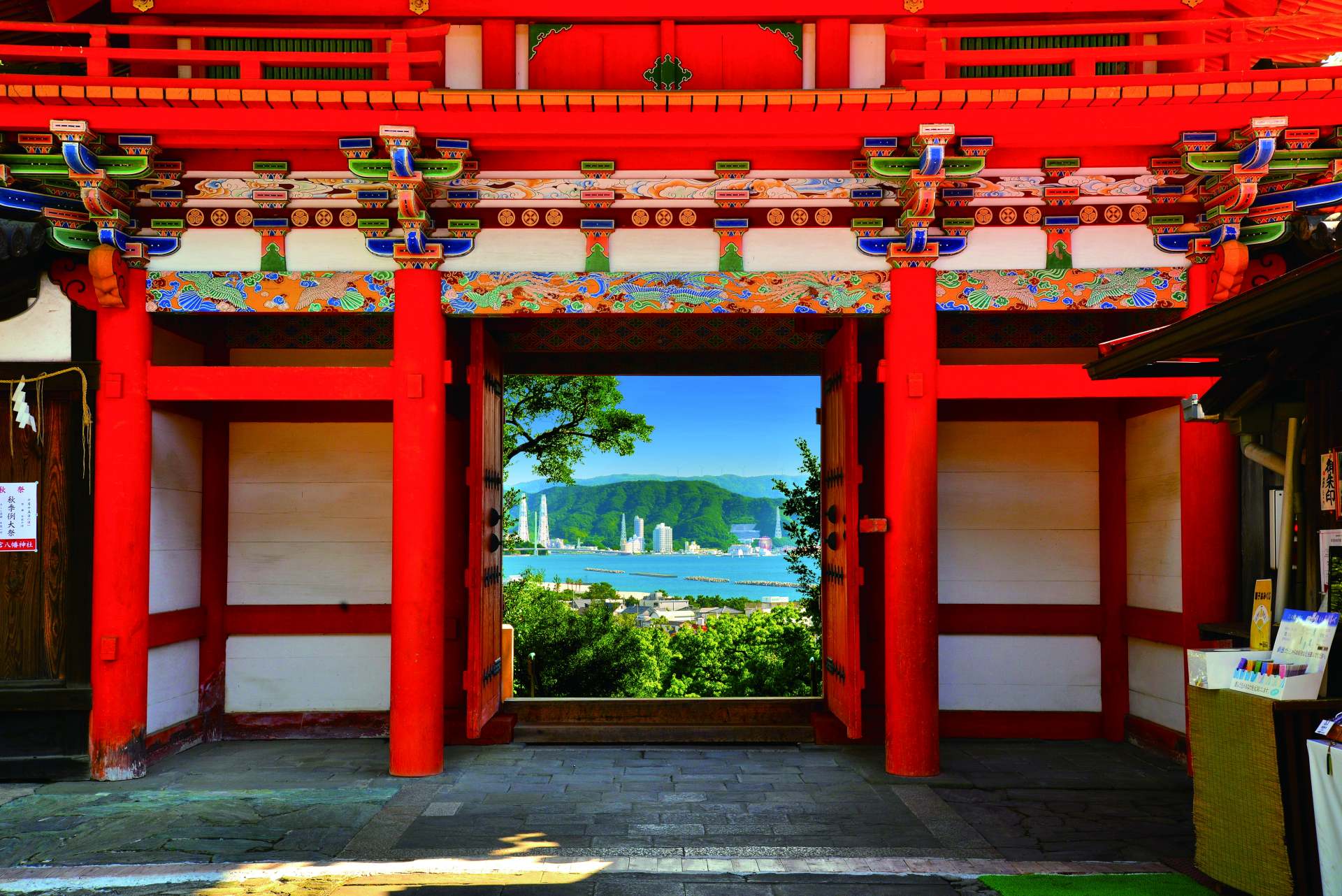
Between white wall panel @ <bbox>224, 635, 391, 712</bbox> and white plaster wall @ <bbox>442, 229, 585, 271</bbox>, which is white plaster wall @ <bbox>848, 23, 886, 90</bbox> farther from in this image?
white wall panel @ <bbox>224, 635, 391, 712</bbox>

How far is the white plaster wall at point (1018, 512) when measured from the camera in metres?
7.16

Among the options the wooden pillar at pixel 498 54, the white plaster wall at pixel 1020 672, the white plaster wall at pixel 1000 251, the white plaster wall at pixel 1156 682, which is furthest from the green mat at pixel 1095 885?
the wooden pillar at pixel 498 54

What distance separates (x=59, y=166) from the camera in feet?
18.4

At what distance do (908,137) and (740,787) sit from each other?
3.77 m

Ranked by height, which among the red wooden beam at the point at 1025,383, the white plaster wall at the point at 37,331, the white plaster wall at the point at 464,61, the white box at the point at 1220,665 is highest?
the white plaster wall at the point at 464,61

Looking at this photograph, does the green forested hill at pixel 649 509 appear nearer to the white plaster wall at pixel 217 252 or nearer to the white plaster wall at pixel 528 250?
the white plaster wall at pixel 528 250

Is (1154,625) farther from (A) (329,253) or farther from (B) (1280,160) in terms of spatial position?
(A) (329,253)

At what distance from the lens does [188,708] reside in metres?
6.77

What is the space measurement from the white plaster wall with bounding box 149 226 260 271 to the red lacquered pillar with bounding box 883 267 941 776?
384 cm

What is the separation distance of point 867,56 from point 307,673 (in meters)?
5.55

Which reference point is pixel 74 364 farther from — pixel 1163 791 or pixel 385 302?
pixel 1163 791

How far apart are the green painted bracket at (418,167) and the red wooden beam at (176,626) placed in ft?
9.97

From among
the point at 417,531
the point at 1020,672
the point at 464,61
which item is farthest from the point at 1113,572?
the point at 464,61

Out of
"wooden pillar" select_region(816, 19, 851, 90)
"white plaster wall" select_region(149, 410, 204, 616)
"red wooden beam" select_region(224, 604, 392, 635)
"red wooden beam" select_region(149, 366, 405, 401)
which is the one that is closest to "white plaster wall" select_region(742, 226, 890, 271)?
"wooden pillar" select_region(816, 19, 851, 90)
